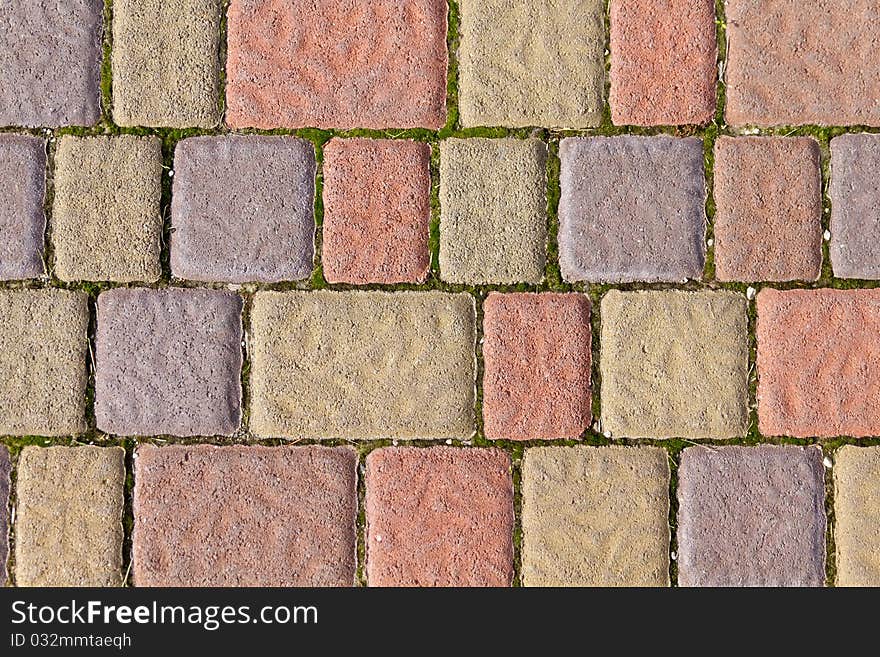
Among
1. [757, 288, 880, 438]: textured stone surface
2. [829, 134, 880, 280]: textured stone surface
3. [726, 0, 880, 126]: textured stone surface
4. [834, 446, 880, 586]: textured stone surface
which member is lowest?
[834, 446, 880, 586]: textured stone surface

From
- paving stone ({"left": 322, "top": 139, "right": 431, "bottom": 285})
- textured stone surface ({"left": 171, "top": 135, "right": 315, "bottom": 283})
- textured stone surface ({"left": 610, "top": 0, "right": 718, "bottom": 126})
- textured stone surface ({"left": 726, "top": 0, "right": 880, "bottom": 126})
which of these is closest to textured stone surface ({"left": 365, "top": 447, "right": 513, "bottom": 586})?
paving stone ({"left": 322, "top": 139, "right": 431, "bottom": 285})

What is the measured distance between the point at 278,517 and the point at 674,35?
1573mm

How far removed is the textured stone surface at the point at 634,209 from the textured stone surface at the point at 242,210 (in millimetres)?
676

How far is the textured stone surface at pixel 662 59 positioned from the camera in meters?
1.90

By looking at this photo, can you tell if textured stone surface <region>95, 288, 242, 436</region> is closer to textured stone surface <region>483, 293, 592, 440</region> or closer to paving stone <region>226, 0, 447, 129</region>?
paving stone <region>226, 0, 447, 129</region>

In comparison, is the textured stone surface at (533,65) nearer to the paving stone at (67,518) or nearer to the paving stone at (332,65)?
the paving stone at (332,65)

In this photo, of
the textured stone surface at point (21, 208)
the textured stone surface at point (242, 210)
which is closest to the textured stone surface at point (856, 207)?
the textured stone surface at point (242, 210)

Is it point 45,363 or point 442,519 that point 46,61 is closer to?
point 45,363

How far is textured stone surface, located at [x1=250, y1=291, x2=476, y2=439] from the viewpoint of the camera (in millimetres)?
1900

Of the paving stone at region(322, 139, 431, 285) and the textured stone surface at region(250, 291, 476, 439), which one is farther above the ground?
the paving stone at region(322, 139, 431, 285)

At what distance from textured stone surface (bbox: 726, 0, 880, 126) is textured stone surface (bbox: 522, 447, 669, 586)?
96cm

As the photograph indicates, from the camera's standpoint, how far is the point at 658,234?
1.90 metres

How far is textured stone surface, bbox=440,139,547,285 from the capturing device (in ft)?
6.22

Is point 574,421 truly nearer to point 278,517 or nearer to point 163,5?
point 278,517
